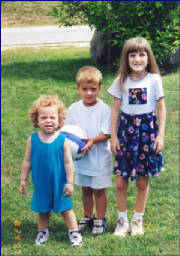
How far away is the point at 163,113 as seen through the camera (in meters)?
3.95

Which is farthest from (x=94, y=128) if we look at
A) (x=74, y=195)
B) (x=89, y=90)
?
(x=74, y=195)

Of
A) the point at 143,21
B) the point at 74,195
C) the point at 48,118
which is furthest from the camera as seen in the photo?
the point at 143,21

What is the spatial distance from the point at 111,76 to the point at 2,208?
501cm

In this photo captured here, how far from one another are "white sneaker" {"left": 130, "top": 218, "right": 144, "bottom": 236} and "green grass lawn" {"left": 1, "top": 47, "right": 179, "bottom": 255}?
0.08 meters

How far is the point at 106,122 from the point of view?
4.03 m

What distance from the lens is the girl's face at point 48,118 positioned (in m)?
3.70

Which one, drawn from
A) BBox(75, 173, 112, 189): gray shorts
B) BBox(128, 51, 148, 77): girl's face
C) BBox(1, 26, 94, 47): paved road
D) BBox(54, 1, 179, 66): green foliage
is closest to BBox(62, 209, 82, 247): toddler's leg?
BBox(75, 173, 112, 189): gray shorts

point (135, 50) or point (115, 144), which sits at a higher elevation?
point (135, 50)

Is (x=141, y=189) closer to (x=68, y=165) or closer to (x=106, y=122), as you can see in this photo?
(x=106, y=122)

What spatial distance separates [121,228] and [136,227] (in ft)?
0.48

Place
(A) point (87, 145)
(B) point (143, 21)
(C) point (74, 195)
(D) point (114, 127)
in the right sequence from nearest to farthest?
1. (A) point (87, 145)
2. (D) point (114, 127)
3. (C) point (74, 195)
4. (B) point (143, 21)

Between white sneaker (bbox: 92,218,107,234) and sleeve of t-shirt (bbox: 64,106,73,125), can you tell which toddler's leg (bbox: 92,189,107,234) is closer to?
white sneaker (bbox: 92,218,107,234)

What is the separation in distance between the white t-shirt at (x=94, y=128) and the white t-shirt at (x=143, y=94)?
241 mm

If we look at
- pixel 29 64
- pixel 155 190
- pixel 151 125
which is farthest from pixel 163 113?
pixel 29 64
